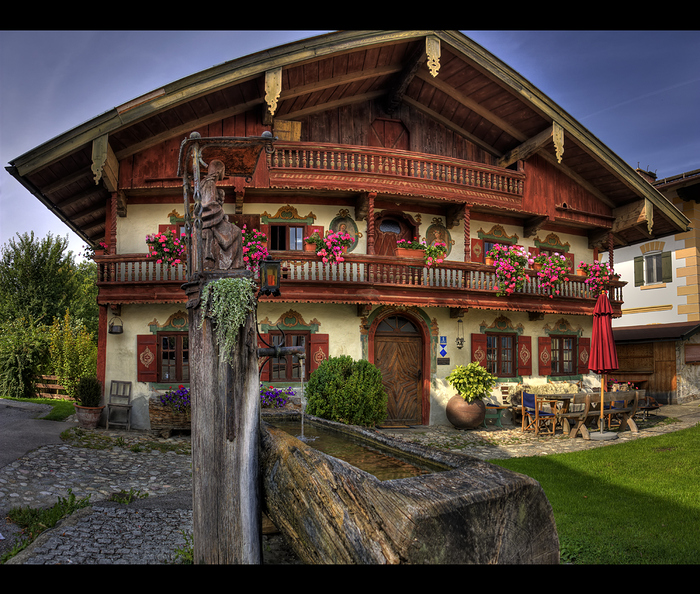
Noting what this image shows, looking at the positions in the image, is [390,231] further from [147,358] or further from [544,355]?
[147,358]

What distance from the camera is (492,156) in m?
15.1

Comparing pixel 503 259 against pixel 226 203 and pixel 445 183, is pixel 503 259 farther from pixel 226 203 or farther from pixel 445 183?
pixel 226 203

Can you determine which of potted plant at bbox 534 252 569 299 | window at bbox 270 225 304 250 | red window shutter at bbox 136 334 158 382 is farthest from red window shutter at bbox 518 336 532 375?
red window shutter at bbox 136 334 158 382

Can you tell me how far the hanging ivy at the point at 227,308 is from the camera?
3502 mm

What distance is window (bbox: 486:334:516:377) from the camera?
1385 centimetres

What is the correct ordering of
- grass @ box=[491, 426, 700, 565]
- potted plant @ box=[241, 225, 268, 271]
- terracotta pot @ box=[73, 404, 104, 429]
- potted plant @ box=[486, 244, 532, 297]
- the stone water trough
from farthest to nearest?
potted plant @ box=[486, 244, 532, 297] → terracotta pot @ box=[73, 404, 104, 429] → potted plant @ box=[241, 225, 268, 271] → grass @ box=[491, 426, 700, 565] → the stone water trough

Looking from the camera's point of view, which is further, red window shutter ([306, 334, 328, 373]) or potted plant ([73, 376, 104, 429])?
red window shutter ([306, 334, 328, 373])

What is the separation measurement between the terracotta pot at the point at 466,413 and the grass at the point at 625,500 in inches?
131

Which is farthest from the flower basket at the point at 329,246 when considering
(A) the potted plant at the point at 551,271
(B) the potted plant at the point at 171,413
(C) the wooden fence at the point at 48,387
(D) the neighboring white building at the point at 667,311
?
(C) the wooden fence at the point at 48,387

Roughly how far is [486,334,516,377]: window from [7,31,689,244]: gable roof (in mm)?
5922

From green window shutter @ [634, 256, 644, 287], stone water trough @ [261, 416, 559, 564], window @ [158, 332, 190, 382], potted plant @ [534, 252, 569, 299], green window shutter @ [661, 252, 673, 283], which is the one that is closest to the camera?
stone water trough @ [261, 416, 559, 564]

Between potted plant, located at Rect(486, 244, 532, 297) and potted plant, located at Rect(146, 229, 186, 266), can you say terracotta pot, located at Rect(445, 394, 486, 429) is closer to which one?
potted plant, located at Rect(486, 244, 532, 297)

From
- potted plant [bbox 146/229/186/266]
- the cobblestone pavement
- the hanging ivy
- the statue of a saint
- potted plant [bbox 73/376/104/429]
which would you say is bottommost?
the cobblestone pavement
